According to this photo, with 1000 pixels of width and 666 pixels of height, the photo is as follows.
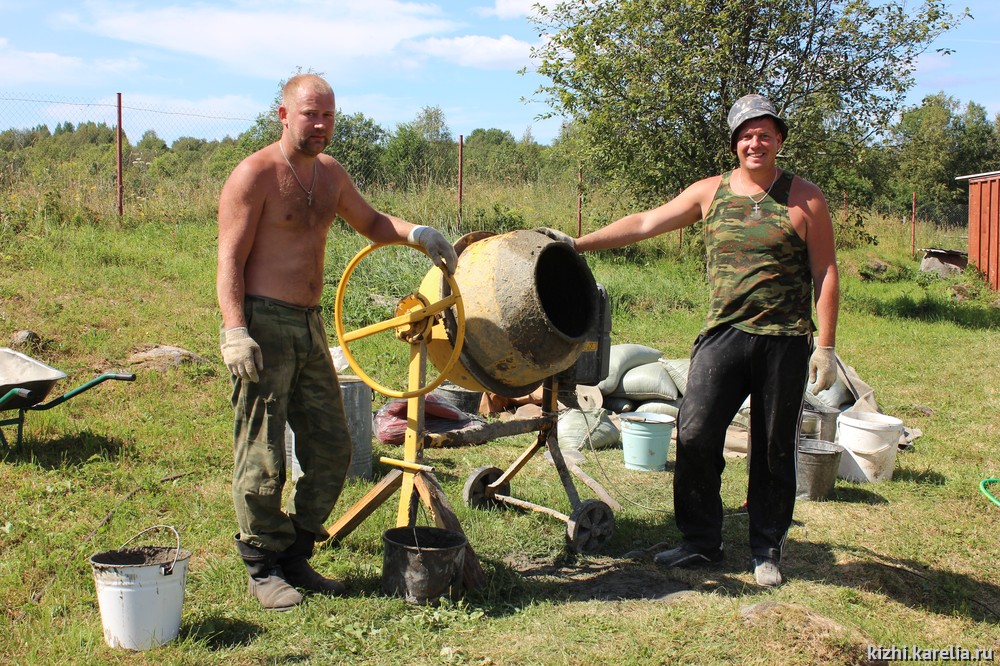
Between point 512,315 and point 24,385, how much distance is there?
2.80 meters

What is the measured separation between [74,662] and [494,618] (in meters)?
1.46

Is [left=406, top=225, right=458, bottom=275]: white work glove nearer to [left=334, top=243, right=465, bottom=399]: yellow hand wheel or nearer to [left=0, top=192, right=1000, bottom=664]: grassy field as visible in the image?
[left=334, top=243, right=465, bottom=399]: yellow hand wheel

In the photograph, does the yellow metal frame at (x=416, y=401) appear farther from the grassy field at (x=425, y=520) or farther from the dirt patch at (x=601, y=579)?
the dirt patch at (x=601, y=579)

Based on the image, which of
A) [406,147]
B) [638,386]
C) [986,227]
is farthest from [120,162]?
[986,227]

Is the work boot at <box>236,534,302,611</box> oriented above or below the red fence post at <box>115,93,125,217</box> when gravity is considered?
below

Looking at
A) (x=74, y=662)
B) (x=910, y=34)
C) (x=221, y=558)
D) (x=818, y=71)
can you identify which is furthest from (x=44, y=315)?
(x=910, y=34)

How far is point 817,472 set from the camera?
5059 millimetres

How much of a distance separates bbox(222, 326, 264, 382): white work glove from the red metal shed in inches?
674

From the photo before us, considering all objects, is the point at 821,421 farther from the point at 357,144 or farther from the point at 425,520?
the point at 357,144

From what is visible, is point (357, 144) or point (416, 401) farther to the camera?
point (357, 144)

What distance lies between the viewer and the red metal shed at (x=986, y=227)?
54.9ft

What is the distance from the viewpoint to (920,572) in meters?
4.04

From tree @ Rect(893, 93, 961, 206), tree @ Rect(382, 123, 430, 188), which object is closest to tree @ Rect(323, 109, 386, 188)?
tree @ Rect(382, 123, 430, 188)

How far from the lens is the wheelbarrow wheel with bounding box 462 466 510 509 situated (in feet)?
15.0
